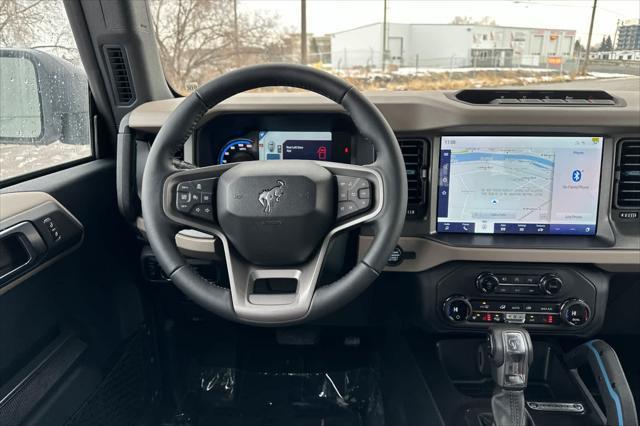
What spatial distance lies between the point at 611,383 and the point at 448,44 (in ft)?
3.74

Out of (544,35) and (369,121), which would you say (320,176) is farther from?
(544,35)

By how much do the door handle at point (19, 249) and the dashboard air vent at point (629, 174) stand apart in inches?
66.7

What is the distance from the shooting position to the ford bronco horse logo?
1.34m

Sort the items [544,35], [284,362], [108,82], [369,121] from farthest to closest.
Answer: [284,362] → [108,82] → [544,35] → [369,121]

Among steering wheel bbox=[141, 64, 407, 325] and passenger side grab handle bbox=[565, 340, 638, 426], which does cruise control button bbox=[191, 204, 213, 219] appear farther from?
passenger side grab handle bbox=[565, 340, 638, 426]

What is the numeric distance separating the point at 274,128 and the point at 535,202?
85 centimetres

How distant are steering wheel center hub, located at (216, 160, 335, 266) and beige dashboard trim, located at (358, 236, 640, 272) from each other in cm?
47

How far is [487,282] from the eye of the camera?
6.10ft

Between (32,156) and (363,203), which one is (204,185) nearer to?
(363,203)

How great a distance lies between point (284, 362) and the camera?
221cm

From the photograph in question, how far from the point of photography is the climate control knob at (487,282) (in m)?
1.85

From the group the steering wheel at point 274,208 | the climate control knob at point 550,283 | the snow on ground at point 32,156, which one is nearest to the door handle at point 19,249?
the snow on ground at point 32,156

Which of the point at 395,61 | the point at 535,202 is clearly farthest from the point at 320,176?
the point at 535,202

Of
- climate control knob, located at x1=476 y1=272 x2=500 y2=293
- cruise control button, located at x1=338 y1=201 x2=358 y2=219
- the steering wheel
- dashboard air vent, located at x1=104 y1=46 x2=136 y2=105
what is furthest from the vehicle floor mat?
dashboard air vent, located at x1=104 y1=46 x2=136 y2=105
